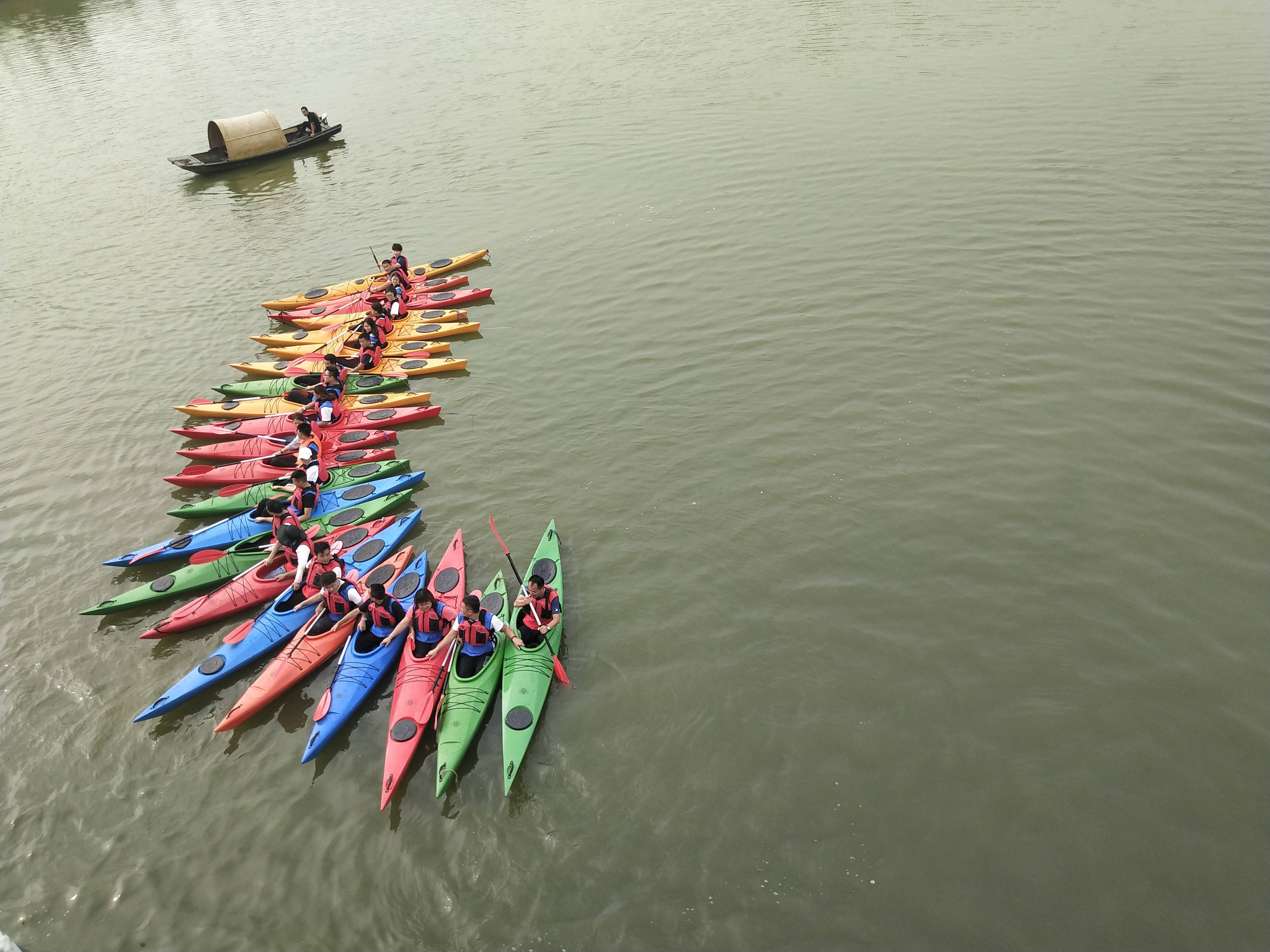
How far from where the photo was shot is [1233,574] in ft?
28.3

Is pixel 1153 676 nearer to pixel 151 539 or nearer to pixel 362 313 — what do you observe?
pixel 151 539

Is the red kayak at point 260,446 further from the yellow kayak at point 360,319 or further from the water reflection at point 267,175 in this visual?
the water reflection at point 267,175

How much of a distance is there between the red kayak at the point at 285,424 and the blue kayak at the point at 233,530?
5.72 feet

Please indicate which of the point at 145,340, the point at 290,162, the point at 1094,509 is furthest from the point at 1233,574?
the point at 290,162

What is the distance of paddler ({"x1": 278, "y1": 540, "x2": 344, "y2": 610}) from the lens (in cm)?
941

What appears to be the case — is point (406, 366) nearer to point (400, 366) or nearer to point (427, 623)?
point (400, 366)

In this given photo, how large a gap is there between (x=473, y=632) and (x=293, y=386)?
7.66 metres

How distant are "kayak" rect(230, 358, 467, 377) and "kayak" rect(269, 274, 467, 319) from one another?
1.76m

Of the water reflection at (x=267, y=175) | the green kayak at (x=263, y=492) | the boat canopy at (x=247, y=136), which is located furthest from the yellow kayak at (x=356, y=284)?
the boat canopy at (x=247, y=136)

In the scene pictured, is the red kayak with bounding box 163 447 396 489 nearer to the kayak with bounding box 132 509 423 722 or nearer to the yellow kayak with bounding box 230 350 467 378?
the kayak with bounding box 132 509 423 722

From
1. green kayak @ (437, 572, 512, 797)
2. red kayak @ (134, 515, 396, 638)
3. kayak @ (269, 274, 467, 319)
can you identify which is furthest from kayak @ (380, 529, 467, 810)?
kayak @ (269, 274, 467, 319)

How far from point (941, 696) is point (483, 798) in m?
4.55

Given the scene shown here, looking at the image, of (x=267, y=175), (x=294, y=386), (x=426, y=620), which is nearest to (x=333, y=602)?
(x=426, y=620)

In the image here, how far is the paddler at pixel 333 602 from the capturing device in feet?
30.1
